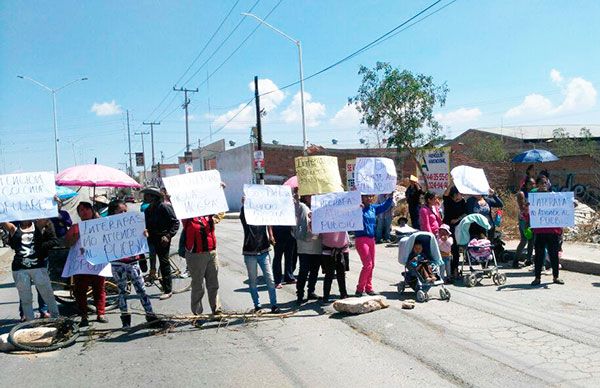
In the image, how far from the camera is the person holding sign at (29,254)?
6785mm

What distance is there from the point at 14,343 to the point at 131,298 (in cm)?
312

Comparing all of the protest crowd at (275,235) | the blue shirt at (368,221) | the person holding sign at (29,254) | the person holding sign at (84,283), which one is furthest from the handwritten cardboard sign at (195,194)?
the blue shirt at (368,221)

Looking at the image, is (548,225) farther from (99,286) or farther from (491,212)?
(99,286)

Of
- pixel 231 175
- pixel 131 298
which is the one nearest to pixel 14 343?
pixel 131 298

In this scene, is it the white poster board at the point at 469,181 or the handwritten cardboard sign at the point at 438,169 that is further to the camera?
the handwritten cardboard sign at the point at 438,169

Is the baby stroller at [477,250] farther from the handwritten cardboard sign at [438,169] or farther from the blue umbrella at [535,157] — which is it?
the handwritten cardboard sign at [438,169]

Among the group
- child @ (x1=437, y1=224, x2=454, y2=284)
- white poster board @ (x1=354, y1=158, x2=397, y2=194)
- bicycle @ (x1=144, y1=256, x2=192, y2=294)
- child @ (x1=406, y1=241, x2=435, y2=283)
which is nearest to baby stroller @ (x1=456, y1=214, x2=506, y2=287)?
child @ (x1=437, y1=224, x2=454, y2=284)

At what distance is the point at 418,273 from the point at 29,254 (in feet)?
18.7

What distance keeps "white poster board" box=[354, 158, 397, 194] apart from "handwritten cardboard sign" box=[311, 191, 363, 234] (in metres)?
0.49

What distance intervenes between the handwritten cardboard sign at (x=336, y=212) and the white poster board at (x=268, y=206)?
1.23 feet

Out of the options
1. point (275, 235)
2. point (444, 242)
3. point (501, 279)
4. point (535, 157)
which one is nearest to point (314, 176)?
point (275, 235)

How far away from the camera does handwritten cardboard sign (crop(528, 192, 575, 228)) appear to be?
8555 mm

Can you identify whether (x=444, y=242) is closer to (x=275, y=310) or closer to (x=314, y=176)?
(x=314, y=176)

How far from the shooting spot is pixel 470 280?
28.1ft
